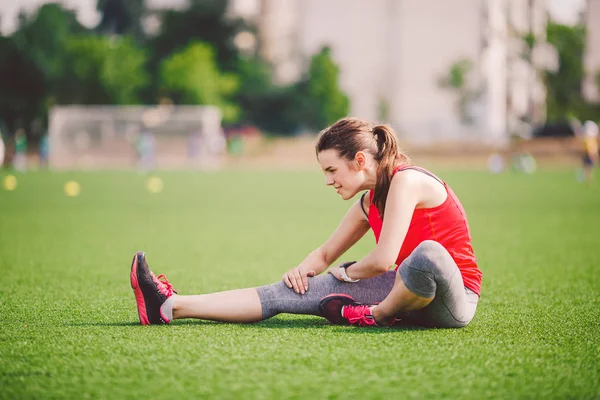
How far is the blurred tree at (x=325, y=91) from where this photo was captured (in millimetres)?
61344

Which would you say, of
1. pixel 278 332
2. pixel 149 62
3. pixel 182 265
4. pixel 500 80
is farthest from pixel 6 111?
pixel 278 332

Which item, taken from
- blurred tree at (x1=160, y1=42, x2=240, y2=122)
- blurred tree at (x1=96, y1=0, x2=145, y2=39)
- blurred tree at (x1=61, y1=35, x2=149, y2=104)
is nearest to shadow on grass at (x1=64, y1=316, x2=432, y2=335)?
blurred tree at (x1=160, y1=42, x2=240, y2=122)

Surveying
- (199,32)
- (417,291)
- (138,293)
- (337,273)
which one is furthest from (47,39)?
(417,291)

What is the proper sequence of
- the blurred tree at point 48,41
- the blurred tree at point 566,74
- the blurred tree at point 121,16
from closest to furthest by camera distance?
the blurred tree at point 566,74 < the blurred tree at point 48,41 < the blurred tree at point 121,16

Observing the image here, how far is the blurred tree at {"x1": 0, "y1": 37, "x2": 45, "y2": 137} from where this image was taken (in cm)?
5875

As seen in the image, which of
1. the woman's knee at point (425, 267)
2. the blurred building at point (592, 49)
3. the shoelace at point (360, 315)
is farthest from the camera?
the blurred building at point (592, 49)

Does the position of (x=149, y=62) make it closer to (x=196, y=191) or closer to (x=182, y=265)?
(x=196, y=191)

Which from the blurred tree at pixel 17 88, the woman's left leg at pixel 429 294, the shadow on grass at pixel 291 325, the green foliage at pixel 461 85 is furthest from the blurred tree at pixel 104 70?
the woman's left leg at pixel 429 294

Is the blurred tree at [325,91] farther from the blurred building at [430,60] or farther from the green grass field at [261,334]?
the green grass field at [261,334]

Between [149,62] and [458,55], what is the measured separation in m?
26.0

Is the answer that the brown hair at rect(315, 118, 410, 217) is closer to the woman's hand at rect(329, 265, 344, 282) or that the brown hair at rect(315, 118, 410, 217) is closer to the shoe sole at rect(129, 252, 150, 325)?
the woman's hand at rect(329, 265, 344, 282)

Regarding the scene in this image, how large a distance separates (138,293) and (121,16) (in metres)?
74.2

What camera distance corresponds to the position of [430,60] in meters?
59.9

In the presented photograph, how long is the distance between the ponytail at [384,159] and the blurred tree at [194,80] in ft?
171
